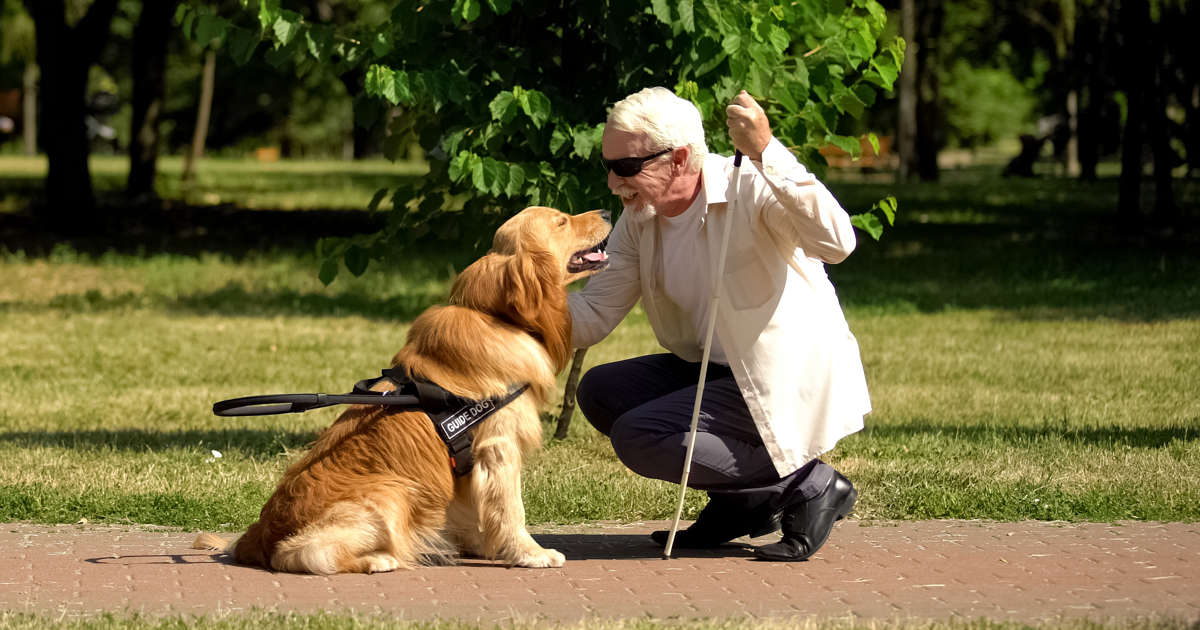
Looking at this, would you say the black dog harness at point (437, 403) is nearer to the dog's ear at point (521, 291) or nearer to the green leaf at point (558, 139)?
the dog's ear at point (521, 291)

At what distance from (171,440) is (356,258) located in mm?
1530

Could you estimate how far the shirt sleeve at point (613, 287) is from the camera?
5.29 metres

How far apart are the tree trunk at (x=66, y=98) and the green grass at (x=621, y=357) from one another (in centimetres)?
111

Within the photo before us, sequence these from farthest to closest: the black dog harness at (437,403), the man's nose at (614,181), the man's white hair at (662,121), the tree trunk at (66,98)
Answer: the tree trunk at (66,98) → the man's nose at (614,181) → the man's white hair at (662,121) → the black dog harness at (437,403)

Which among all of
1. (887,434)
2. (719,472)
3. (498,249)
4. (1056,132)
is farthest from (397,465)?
(1056,132)

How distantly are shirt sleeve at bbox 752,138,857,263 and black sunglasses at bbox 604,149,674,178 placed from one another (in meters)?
Result: 0.41

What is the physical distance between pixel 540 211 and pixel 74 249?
1514 centimetres

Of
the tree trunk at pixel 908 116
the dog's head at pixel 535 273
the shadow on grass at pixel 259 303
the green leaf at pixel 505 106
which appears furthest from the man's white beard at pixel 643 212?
the tree trunk at pixel 908 116

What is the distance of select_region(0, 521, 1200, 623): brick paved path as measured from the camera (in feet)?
14.5

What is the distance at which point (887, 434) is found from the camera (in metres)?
7.95

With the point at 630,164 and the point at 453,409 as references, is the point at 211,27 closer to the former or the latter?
the point at 630,164

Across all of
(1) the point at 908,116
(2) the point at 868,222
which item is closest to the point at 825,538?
(2) the point at 868,222

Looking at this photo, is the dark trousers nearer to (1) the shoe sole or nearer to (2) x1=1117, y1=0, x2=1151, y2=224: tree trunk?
(1) the shoe sole

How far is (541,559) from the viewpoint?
4.98 m
